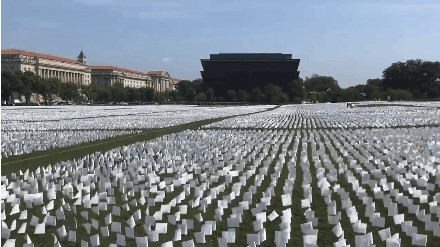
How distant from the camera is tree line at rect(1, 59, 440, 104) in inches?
5064

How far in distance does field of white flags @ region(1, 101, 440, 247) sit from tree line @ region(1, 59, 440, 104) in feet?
372

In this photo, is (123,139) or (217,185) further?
(123,139)

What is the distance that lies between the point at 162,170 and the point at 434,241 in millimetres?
7695

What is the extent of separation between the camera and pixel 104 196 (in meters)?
9.98

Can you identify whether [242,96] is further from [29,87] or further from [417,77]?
[417,77]

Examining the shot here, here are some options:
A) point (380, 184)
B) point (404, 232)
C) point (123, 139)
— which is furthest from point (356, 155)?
point (123, 139)

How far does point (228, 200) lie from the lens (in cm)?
947

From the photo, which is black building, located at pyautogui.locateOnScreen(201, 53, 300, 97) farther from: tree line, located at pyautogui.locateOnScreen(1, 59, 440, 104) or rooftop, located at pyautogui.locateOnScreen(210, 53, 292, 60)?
rooftop, located at pyautogui.locateOnScreen(210, 53, 292, 60)

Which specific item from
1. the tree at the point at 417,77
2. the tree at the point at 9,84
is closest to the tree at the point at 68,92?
the tree at the point at 9,84

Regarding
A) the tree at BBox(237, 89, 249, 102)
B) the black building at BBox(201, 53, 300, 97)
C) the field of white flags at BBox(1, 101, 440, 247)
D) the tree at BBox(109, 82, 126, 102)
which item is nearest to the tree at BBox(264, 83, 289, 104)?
the tree at BBox(237, 89, 249, 102)

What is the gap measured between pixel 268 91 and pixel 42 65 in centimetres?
7656

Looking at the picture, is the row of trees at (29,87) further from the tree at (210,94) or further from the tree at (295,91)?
the tree at (295,91)

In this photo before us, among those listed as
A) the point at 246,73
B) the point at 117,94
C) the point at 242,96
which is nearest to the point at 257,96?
the point at 242,96

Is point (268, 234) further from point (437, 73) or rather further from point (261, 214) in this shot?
point (437, 73)
